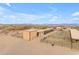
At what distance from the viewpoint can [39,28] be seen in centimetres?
120

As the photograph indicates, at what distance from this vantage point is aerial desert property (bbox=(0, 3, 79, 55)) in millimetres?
1180

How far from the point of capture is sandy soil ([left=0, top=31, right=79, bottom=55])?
1178mm

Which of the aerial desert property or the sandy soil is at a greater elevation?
the aerial desert property

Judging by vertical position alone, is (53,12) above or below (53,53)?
above

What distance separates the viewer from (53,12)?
1.19m

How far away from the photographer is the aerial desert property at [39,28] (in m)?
1.18

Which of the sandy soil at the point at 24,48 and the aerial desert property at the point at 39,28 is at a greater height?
the aerial desert property at the point at 39,28

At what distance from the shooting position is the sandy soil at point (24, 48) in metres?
1.18

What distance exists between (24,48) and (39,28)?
22cm

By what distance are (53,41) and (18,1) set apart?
0.47 m

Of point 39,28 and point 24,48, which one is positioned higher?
point 39,28
